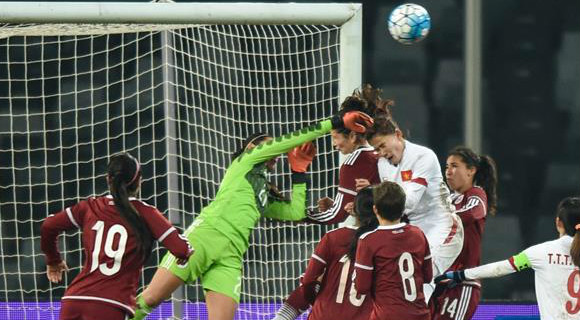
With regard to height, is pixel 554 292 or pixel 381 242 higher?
pixel 381 242

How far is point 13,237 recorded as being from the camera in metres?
11.9

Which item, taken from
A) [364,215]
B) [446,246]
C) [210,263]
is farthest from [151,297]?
[446,246]

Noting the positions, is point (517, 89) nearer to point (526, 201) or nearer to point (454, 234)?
point (526, 201)

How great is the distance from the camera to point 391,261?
7875mm

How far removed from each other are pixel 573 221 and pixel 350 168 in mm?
1312

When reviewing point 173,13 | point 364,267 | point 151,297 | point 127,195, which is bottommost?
point 151,297

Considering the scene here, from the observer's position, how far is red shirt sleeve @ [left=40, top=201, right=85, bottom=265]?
8.00 meters

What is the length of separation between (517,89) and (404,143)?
14.7 ft

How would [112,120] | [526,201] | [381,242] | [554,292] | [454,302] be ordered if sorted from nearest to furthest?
[381,242]
[554,292]
[454,302]
[112,120]
[526,201]

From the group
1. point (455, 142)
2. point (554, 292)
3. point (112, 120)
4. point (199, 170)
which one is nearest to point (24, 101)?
point (112, 120)

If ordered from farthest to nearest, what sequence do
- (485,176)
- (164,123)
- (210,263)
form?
(164,123)
(485,176)
(210,263)

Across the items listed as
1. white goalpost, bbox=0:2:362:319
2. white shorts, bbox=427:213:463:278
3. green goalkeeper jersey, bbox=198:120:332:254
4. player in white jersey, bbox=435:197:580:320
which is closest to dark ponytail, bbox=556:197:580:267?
player in white jersey, bbox=435:197:580:320

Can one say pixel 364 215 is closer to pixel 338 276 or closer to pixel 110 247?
pixel 338 276

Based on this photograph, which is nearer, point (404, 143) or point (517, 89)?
point (404, 143)
